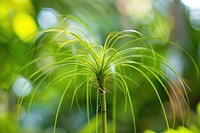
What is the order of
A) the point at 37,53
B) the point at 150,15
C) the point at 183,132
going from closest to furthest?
the point at 183,132 → the point at 37,53 → the point at 150,15

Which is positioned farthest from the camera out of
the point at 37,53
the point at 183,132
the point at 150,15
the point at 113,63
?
the point at 150,15

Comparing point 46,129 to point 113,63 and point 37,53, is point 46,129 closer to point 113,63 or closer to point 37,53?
point 37,53

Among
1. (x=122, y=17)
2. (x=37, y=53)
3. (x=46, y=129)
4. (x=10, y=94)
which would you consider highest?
(x=122, y=17)

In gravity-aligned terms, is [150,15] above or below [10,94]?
above

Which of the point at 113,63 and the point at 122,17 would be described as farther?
the point at 122,17

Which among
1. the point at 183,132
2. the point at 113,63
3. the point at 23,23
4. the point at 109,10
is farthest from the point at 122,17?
A: the point at 113,63

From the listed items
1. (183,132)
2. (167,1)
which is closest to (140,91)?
(167,1)
